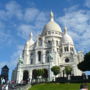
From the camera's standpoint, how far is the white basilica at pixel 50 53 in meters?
91.1

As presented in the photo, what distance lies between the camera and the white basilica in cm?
9112

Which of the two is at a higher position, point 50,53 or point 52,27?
point 52,27

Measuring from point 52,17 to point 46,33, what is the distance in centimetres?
1721

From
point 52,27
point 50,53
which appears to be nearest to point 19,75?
point 50,53

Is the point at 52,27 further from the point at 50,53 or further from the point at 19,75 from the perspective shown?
the point at 19,75

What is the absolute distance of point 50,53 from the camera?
95.1m

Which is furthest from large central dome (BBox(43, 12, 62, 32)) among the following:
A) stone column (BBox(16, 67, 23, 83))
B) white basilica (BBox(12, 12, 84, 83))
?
stone column (BBox(16, 67, 23, 83))

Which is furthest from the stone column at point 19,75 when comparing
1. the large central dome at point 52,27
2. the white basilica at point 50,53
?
the large central dome at point 52,27

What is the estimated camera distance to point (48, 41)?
363 feet

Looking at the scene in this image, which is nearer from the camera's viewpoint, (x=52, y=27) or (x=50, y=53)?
(x=50, y=53)

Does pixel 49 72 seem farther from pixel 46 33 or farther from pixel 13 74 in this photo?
pixel 46 33

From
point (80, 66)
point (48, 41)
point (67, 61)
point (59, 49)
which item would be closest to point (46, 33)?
point (48, 41)

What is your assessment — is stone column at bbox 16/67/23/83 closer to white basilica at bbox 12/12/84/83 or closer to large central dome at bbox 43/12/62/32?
white basilica at bbox 12/12/84/83

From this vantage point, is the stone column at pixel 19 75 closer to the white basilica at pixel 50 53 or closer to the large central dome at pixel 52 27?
the white basilica at pixel 50 53
